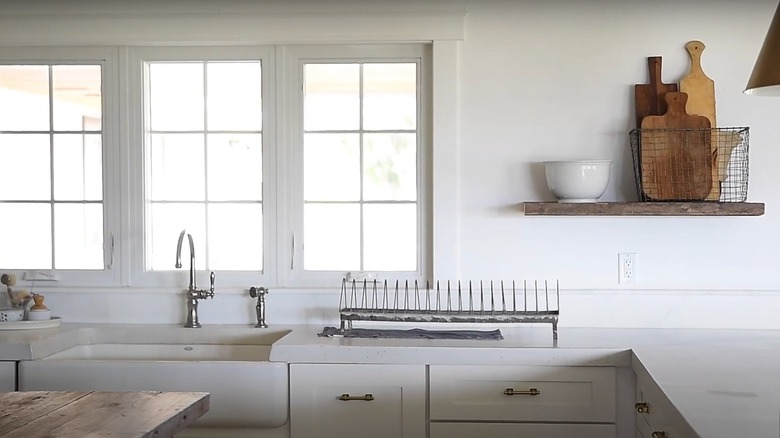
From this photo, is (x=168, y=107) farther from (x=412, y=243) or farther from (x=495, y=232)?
(x=495, y=232)

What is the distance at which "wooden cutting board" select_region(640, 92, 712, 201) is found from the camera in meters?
3.17

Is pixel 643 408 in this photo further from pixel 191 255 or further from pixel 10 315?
pixel 10 315

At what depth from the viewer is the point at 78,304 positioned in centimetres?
346

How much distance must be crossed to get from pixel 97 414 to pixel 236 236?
4.59 ft

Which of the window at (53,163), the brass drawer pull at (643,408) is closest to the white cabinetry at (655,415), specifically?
the brass drawer pull at (643,408)

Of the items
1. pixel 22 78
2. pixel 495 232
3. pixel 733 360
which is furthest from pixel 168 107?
pixel 733 360

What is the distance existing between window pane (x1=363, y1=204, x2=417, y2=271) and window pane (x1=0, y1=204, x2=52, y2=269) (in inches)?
49.7

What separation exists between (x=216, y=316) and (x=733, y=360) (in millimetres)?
1856

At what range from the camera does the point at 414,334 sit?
121 inches

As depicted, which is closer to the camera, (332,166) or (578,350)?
(578,350)

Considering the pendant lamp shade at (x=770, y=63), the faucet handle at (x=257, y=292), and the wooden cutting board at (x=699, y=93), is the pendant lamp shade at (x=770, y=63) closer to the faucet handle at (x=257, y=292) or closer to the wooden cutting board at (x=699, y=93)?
the wooden cutting board at (x=699, y=93)

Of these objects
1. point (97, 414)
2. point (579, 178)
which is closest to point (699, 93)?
point (579, 178)

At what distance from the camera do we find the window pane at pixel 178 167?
11.5 ft

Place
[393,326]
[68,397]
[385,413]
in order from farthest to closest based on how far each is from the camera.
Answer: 1. [393,326]
2. [385,413]
3. [68,397]
